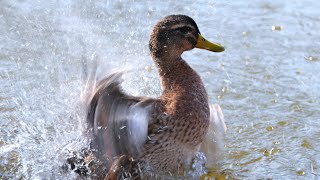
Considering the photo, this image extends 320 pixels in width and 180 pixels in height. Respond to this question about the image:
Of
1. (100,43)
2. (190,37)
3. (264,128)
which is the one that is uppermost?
(190,37)

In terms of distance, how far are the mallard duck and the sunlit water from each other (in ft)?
0.76

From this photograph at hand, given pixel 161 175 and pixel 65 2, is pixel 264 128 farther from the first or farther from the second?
pixel 65 2

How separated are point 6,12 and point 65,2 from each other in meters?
0.78

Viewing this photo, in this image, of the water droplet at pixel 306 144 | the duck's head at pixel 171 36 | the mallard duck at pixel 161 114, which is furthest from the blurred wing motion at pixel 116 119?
the water droplet at pixel 306 144

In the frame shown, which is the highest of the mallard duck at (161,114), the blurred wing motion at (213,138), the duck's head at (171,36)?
the duck's head at (171,36)

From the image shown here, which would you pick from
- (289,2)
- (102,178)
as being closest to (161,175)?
(102,178)

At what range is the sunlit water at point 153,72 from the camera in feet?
18.1

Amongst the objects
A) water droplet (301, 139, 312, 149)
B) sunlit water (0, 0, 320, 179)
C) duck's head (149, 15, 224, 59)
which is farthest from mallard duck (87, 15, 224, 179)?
water droplet (301, 139, 312, 149)

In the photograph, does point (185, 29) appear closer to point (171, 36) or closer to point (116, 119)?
point (171, 36)

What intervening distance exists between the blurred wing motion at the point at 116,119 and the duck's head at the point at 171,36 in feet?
1.75

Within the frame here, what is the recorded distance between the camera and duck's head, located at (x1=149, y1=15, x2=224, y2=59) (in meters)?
5.25

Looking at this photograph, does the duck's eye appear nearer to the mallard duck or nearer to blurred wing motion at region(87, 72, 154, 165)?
the mallard duck

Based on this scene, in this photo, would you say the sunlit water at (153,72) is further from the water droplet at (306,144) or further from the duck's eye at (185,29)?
the duck's eye at (185,29)

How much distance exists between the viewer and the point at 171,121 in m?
4.93
